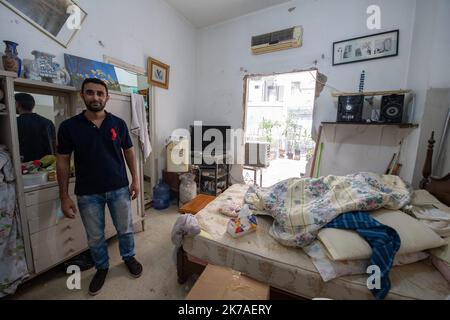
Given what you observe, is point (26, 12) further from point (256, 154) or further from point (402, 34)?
point (402, 34)

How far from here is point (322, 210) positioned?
4.04ft

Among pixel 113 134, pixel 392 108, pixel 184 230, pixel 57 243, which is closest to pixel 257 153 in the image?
pixel 392 108

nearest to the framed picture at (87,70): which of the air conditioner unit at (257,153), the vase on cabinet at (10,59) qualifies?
the vase on cabinet at (10,59)

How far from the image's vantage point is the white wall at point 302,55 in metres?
2.14

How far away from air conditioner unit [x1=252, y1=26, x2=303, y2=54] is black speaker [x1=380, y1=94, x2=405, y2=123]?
1.31 meters

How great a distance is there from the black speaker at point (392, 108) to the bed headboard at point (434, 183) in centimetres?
41

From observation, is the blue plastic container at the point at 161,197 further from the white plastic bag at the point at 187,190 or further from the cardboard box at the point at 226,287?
the cardboard box at the point at 226,287

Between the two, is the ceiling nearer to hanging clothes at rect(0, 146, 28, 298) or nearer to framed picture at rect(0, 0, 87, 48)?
framed picture at rect(0, 0, 87, 48)

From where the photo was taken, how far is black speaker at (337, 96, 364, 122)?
2.16 m

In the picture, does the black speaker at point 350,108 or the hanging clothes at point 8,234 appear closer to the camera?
the hanging clothes at point 8,234

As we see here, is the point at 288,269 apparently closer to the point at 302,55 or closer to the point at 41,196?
the point at 41,196

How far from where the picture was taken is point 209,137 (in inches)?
129

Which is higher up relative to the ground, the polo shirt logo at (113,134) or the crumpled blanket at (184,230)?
the polo shirt logo at (113,134)

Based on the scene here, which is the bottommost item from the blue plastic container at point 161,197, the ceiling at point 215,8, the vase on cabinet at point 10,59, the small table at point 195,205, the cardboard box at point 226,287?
the blue plastic container at point 161,197
